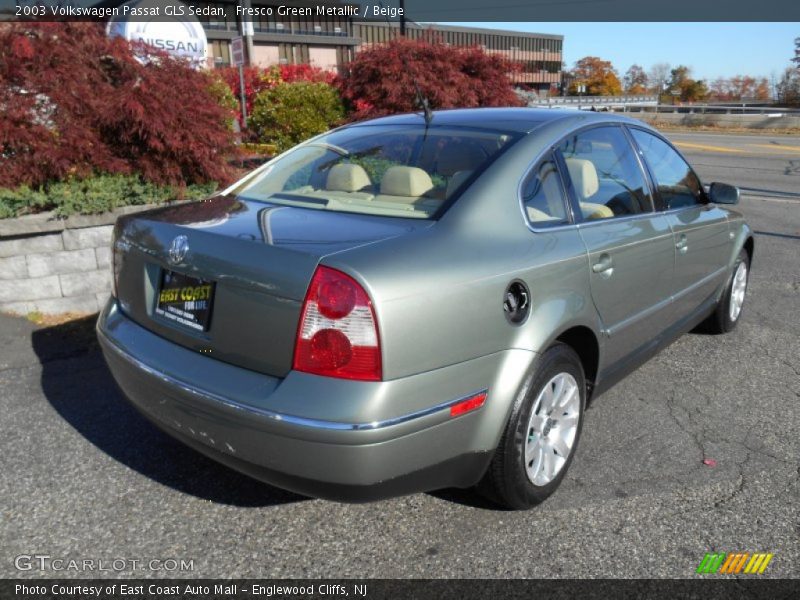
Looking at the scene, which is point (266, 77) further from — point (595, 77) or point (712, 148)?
point (595, 77)

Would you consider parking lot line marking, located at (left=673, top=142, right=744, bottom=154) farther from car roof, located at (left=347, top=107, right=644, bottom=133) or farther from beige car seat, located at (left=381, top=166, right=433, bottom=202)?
beige car seat, located at (left=381, top=166, right=433, bottom=202)

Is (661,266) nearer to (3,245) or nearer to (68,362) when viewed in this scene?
(68,362)

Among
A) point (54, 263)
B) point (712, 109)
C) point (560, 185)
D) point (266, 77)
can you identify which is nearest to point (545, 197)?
point (560, 185)

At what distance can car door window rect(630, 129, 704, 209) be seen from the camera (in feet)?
13.5

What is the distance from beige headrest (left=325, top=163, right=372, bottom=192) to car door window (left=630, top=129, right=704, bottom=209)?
1699 millimetres

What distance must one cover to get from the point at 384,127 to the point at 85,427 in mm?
2238

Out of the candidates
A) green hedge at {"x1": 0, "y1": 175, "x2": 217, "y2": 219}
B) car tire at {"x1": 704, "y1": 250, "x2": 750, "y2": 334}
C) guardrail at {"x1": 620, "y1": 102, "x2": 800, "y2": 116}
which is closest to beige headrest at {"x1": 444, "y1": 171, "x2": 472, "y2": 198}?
car tire at {"x1": 704, "y1": 250, "x2": 750, "y2": 334}

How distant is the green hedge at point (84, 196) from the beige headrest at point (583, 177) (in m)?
3.64

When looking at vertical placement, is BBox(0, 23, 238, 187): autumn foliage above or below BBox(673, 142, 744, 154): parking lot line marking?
above

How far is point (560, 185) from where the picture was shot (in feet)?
10.6

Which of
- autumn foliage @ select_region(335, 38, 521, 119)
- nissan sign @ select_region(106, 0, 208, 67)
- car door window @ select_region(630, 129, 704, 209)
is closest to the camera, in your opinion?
car door window @ select_region(630, 129, 704, 209)

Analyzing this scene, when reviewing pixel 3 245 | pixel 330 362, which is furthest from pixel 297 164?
pixel 3 245

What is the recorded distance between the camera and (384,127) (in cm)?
379

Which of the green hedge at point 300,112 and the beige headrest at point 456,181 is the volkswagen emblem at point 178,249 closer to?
the beige headrest at point 456,181
